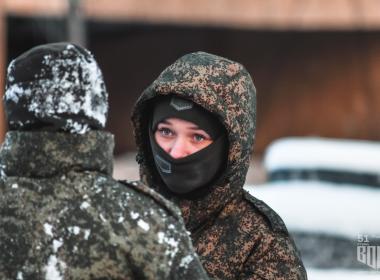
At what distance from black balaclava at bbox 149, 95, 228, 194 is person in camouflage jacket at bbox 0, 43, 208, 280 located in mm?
871

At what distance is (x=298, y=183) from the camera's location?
735cm

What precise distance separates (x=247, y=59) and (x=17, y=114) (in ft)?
42.4

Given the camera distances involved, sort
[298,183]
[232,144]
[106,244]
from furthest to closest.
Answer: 1. [298,183]
2. [232,144]
3. [106,244]

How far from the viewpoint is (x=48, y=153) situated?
1.87 metres

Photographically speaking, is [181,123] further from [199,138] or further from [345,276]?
[345,276]

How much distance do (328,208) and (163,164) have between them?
12.6 feet

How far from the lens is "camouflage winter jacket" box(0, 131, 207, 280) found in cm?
185

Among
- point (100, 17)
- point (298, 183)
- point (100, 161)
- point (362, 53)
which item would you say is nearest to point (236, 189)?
point (100, 161)

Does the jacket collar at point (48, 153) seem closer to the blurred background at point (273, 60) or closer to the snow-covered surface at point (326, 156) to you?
the snow-covered surface at point (326, 156)

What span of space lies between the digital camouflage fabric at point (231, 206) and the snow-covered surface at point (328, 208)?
315cm

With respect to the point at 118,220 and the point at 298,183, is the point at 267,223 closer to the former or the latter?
the point at 118,220

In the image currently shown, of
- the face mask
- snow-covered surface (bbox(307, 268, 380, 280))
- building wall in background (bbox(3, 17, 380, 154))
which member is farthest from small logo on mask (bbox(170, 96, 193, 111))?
building wall in background (bbox(3, 17, 380, 154))

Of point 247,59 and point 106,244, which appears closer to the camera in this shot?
point 106,244

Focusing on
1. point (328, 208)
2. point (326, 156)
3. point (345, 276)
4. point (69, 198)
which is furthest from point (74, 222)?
point (326, 156)
